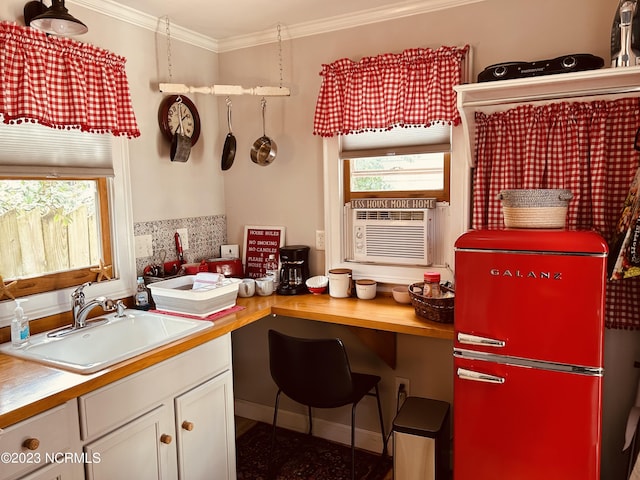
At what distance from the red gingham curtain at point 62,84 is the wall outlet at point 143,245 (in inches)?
21.6

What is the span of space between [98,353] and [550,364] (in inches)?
73.2

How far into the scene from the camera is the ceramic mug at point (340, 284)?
2672mm

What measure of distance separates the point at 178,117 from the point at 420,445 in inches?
84.7

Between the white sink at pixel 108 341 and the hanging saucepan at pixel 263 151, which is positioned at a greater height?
the hanging saucepan at pixel 263 151

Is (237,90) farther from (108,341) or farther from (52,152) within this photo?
(108,341)

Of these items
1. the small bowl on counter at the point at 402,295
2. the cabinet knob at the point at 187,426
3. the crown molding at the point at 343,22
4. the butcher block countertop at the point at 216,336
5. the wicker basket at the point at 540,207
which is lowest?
the cabinet knob at the point at 187,426

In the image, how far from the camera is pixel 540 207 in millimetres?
1911

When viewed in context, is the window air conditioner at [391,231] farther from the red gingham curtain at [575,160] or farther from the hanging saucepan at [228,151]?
the hanging saucepan at [228,151]

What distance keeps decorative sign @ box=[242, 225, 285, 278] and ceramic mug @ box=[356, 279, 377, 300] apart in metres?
0.61

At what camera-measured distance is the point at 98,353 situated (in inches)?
84.4

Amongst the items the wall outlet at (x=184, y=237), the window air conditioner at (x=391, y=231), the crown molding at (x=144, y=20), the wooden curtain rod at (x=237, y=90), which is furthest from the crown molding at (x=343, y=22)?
the wall outlet at (x=184, y=237)

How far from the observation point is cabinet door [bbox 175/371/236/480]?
6.73 feet

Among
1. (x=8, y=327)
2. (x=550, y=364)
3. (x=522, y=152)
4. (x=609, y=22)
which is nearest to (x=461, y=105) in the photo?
(x=522, y=152)

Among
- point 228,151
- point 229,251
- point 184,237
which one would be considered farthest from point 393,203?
point 184,237
